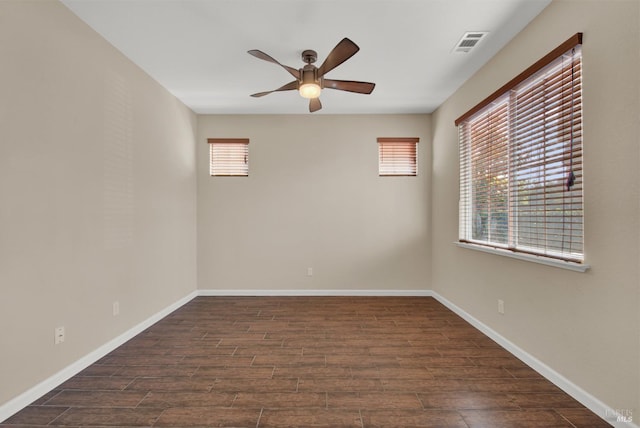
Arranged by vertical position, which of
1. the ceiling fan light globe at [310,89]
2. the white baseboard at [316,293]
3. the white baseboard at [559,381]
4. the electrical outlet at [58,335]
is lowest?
the white baseboard at [316,293]

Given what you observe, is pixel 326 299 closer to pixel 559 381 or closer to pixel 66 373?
pixel 559 381

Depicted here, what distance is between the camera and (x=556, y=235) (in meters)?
2.19

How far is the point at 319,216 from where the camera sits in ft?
15.3

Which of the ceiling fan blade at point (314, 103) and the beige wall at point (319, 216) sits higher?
the ceiling fan blade at point (314, 103)

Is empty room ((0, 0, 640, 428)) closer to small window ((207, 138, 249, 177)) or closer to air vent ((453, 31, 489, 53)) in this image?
air vent ((453, 31, 489, 53))

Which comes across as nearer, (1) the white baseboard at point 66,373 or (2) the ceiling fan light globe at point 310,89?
(1) the white baseboard at point 66,373

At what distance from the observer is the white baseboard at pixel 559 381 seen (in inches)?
70.0

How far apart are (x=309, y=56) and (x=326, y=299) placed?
306cm

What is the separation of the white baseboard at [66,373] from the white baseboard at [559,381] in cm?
342

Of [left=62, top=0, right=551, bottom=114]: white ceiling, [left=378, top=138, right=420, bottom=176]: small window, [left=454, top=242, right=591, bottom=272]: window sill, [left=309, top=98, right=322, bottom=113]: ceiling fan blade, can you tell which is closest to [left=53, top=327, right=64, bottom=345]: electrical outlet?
[left=62, top=0, right=551, bottom=114]: white ceiling

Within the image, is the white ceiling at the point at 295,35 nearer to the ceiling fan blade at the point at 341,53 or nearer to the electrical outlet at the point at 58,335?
the ceiling fan blade at the point at 341,53

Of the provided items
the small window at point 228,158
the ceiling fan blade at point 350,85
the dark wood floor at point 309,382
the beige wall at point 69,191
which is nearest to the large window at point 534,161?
the dark wood floor at point 309,382

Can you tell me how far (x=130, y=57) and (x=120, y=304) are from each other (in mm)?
2314

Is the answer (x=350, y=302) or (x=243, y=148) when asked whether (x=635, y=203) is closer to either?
(x=350, y=302)
